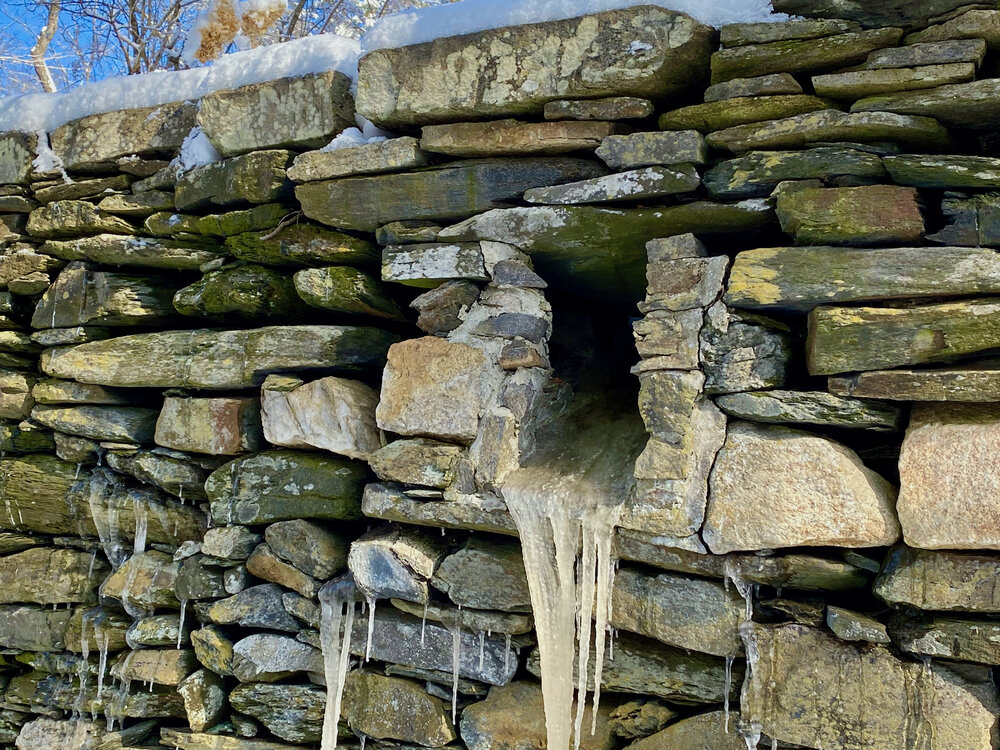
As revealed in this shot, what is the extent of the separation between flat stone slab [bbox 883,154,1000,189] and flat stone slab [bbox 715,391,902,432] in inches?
30.8

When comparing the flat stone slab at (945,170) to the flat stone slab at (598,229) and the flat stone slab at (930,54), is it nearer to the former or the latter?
the flat stone slab at (930,54)

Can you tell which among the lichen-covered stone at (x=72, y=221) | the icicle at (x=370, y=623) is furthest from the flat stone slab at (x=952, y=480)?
the lichen-covered stone at (x=72, y=221)

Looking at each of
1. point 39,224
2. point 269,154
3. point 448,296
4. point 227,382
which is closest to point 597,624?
point 448,296

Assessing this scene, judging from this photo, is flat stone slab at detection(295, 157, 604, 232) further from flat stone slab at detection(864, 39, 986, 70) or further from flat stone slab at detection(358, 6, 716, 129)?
flat stone slab at detection(864, 39, 986, 70)

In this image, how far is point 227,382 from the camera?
3768 mm

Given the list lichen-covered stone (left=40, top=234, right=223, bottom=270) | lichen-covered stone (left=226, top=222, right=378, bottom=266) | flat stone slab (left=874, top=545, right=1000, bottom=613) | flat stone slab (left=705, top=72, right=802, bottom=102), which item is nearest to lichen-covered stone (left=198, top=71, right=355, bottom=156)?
lichen-covered stone (left=226, top=222, right=378, bottom=266)

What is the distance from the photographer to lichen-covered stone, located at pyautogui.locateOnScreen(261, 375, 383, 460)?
353cm

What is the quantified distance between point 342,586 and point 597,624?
1.18 meters

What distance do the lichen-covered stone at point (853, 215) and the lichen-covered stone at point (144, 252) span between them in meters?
2.69

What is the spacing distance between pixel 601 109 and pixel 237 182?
177 cm

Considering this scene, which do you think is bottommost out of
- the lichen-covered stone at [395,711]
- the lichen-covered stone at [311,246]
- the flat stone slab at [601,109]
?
the lichen-covered stone at [395,711]

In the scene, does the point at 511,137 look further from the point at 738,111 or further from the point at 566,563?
the point at 566,563

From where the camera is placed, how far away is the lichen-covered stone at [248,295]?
12.4 feet

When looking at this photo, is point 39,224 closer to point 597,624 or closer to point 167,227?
point 167,227
